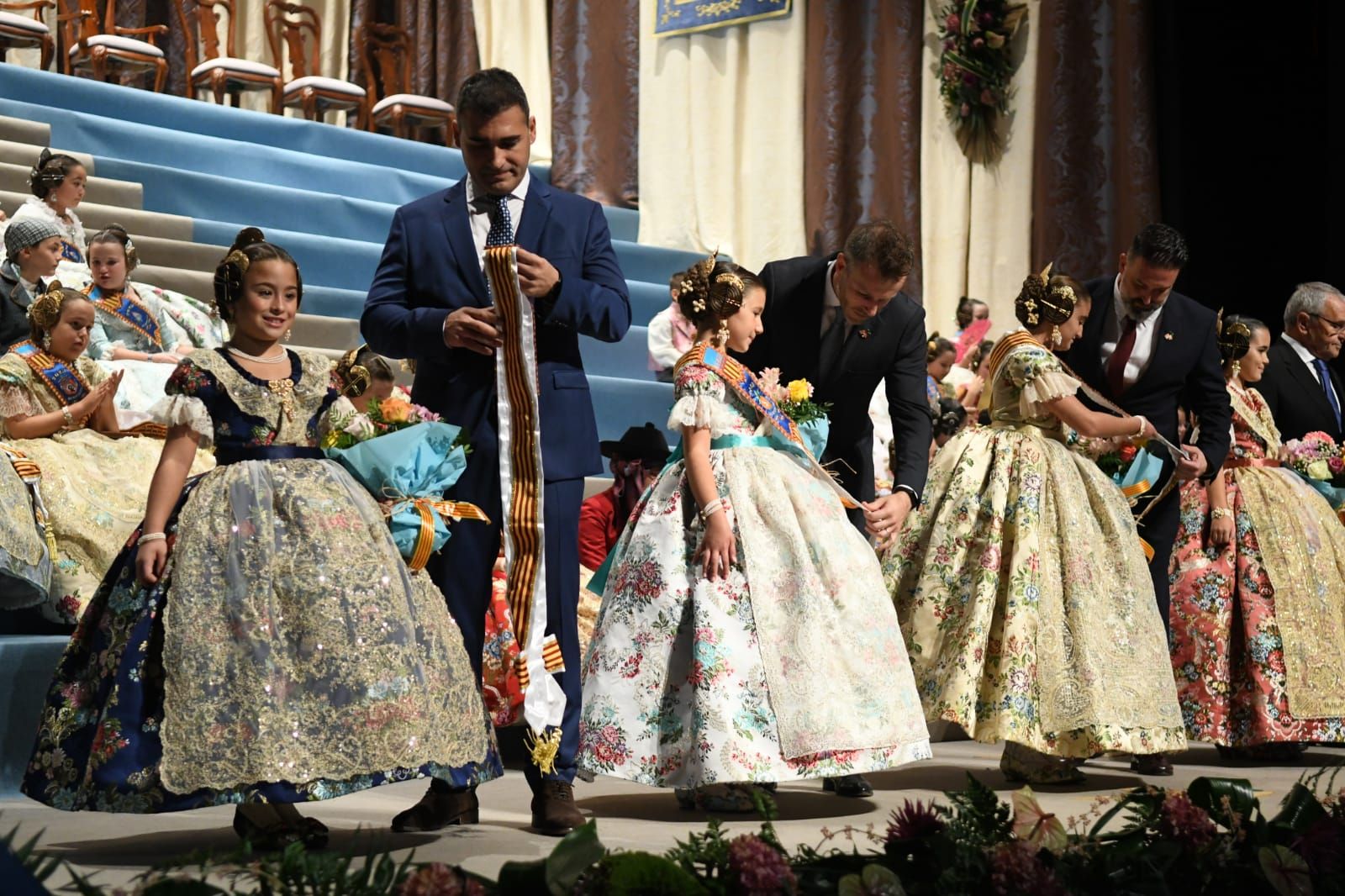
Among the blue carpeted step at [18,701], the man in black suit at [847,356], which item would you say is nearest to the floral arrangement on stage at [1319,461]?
the man in black suit at [847,356]

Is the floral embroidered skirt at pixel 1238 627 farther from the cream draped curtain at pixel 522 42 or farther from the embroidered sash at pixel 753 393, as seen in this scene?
the cream draped curtain at pixel 522 42

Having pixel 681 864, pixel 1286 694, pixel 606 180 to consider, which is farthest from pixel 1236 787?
pixel 606 180

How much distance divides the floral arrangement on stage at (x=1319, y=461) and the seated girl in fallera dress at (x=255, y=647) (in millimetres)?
3413

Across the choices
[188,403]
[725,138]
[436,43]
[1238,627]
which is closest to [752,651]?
[188,403]

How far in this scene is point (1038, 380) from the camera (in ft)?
14.7

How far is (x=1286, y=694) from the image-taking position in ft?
16.6

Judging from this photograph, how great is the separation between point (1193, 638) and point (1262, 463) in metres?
0.68

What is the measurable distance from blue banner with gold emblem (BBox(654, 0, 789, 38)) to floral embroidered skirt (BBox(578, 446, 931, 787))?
254 inches

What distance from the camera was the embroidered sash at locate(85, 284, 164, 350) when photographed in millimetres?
6340

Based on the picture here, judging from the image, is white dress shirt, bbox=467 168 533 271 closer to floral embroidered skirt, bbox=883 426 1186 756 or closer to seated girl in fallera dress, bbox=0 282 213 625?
floral embroidered skirt, bbox=883 426 1186 756

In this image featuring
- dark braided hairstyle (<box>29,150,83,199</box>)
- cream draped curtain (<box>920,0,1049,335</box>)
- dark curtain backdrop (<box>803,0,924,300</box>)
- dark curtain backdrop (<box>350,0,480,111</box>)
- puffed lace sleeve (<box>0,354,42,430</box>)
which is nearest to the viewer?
puffed lace sleeve (<box>0,354,42,430</box>)

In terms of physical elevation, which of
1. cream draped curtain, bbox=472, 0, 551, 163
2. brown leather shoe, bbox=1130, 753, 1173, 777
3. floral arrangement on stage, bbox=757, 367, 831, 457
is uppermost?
cream draped curtain, bbox=472, 0, 551, 163

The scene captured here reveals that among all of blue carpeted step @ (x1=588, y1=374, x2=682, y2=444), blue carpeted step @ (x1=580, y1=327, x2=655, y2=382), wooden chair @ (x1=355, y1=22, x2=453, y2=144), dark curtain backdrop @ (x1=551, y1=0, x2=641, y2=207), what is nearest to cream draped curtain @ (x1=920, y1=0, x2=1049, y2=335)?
blue carpeted step @ (x1=580, y1=327, x2=655, y2=382)

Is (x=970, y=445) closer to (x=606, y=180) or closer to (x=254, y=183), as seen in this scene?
(x=254, y=183)
